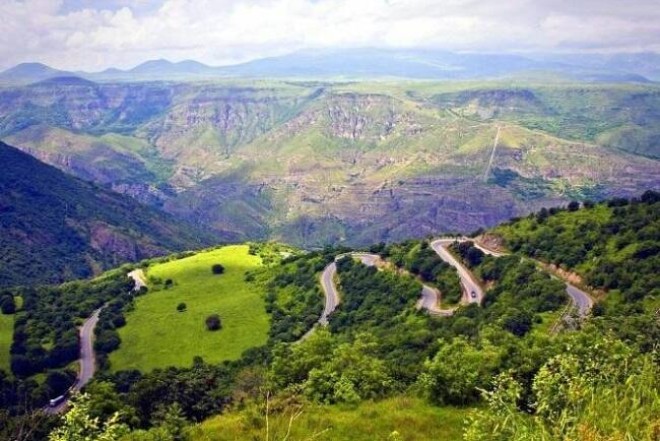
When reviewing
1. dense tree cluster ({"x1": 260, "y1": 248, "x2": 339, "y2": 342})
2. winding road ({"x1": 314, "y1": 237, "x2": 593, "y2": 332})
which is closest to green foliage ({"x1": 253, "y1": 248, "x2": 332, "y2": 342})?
dense tree cluster ({"x1": 260, "y1": 248, "x2": 339, "y2": 342})

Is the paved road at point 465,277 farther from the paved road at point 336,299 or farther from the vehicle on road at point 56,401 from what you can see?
the vehicle on road at point 56,401

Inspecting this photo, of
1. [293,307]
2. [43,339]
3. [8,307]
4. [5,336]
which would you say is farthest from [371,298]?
[8,307]

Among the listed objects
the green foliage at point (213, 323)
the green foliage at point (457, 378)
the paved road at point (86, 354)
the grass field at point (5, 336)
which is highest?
the green foliage at point (457, 378)

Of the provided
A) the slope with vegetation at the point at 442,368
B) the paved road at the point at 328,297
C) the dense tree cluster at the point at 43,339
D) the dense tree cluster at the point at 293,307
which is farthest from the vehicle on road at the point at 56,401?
the paved road at the point at 328,297

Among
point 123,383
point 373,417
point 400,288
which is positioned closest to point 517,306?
point 400,288

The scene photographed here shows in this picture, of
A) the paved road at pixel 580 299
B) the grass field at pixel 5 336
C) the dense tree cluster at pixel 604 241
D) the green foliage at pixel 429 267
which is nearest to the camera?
the paved road at pixel 580 299
